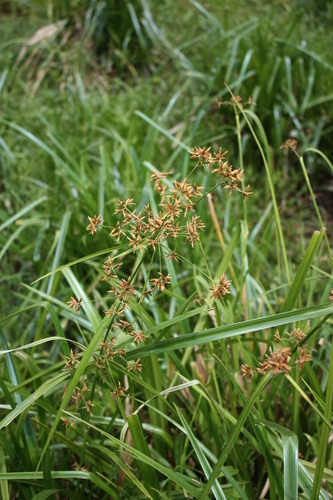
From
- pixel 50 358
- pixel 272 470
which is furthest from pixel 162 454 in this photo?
pixel 50 358

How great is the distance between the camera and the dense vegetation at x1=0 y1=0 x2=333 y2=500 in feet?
3.54

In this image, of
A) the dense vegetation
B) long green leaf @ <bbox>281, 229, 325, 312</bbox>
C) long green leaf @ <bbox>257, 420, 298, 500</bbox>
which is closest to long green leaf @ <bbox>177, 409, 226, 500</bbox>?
the dense vegetation

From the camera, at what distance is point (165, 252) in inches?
39.0

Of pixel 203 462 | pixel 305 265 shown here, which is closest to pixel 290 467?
pixel 203 462

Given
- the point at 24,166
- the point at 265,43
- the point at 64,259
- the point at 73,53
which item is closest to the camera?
the point at 64,259

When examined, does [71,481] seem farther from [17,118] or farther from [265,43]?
[265,43]

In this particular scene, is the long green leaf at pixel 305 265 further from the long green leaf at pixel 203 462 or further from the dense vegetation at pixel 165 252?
the long green leaf at pixel 203 462

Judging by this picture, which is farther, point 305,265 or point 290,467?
point 305,265

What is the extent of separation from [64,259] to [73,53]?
2586mm

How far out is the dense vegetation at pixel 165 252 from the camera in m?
1.08

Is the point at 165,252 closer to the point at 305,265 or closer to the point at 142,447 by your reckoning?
the point at 305,265

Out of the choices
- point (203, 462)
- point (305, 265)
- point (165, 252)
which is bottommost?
point (203, 462)

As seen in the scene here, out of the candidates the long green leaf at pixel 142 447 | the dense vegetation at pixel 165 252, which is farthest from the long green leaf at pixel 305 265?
the long green leaf at pixel 142 447

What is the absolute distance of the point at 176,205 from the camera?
0.92m
